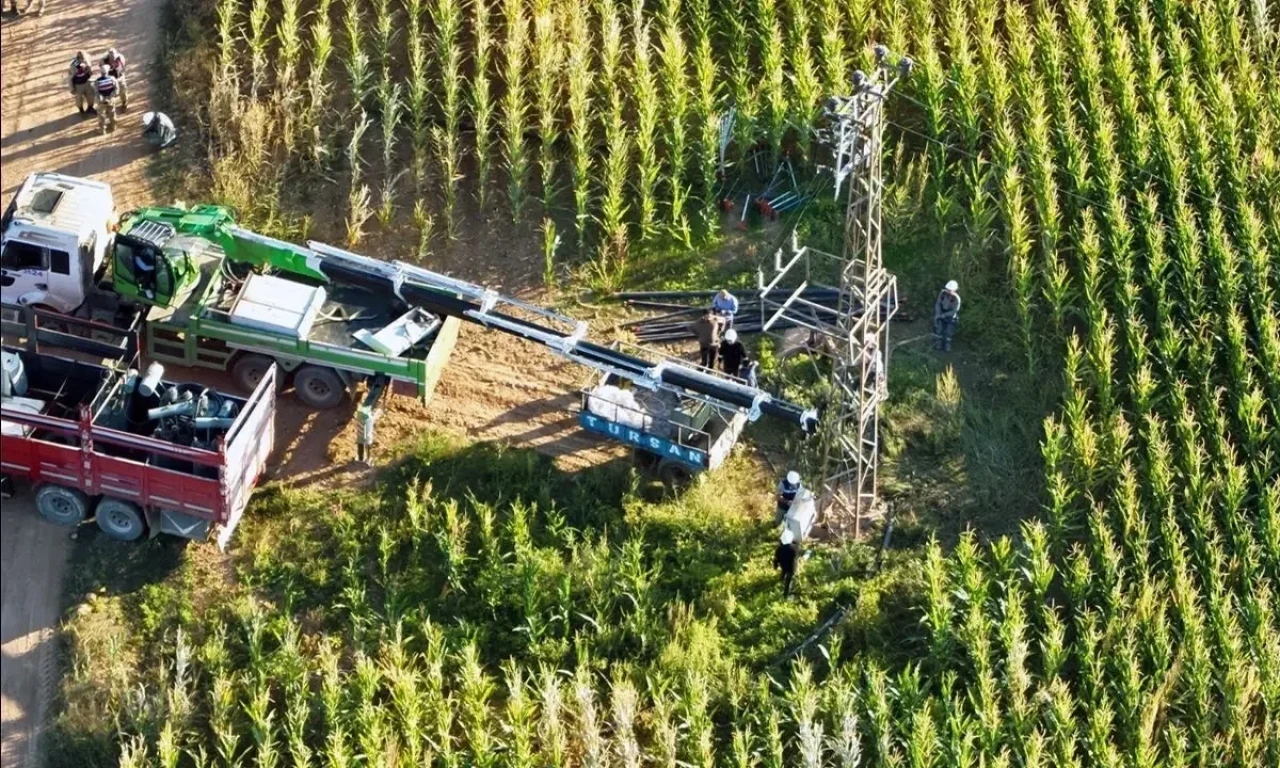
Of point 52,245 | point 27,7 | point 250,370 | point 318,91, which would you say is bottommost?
point 250,370

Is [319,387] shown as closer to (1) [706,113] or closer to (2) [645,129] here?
(2) [645,129]

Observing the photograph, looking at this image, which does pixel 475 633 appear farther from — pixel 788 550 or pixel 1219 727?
pixel 1219 727

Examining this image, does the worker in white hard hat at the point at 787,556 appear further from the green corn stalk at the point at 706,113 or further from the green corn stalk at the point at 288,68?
the green corn stalk at the point at 288,68

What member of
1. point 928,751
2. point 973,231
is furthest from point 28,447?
point 973,231

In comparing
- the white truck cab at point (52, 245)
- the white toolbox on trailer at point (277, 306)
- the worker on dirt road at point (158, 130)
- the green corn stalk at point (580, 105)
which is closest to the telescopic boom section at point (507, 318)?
the white toolbox on trailer at point (277, 306)

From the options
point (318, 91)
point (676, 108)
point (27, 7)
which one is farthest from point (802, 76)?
point (27, 7)

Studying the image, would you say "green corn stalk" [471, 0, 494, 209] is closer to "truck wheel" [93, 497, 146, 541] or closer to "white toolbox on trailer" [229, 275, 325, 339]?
"white toolbox on trailer" [229, 275, 325, 339]
